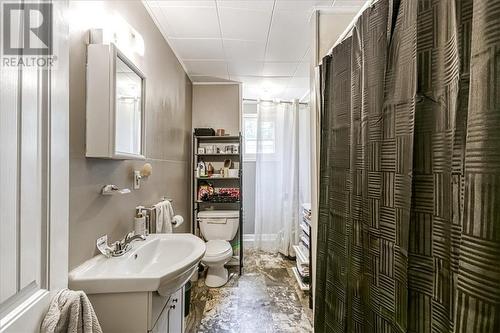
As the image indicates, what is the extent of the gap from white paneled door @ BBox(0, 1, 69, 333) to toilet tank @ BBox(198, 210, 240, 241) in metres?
2.28

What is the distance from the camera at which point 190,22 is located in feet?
6.55

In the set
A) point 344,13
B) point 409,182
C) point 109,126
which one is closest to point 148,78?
point 109,126

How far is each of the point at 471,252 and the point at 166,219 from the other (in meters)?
1.79

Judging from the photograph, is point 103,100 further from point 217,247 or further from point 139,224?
point 217,247

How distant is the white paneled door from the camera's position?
1.71 ft

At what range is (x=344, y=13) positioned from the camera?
1.84 meters

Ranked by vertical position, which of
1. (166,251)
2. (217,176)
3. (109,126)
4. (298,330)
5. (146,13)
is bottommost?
(298,330)

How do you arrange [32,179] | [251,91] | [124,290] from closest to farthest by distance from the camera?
[32,179] < [124,290] < [251,91]

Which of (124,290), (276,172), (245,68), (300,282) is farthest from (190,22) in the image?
(300,282)

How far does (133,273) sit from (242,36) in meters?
1.95

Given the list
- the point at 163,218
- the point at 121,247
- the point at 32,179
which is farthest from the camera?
the point at 163,218

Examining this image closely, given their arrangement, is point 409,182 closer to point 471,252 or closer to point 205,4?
point 471,252

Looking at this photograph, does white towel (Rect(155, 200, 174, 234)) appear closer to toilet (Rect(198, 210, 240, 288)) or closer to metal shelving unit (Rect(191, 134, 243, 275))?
toilet (Rect(198, 210, 240, 288))

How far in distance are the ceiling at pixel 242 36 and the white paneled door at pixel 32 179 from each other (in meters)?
1.30
